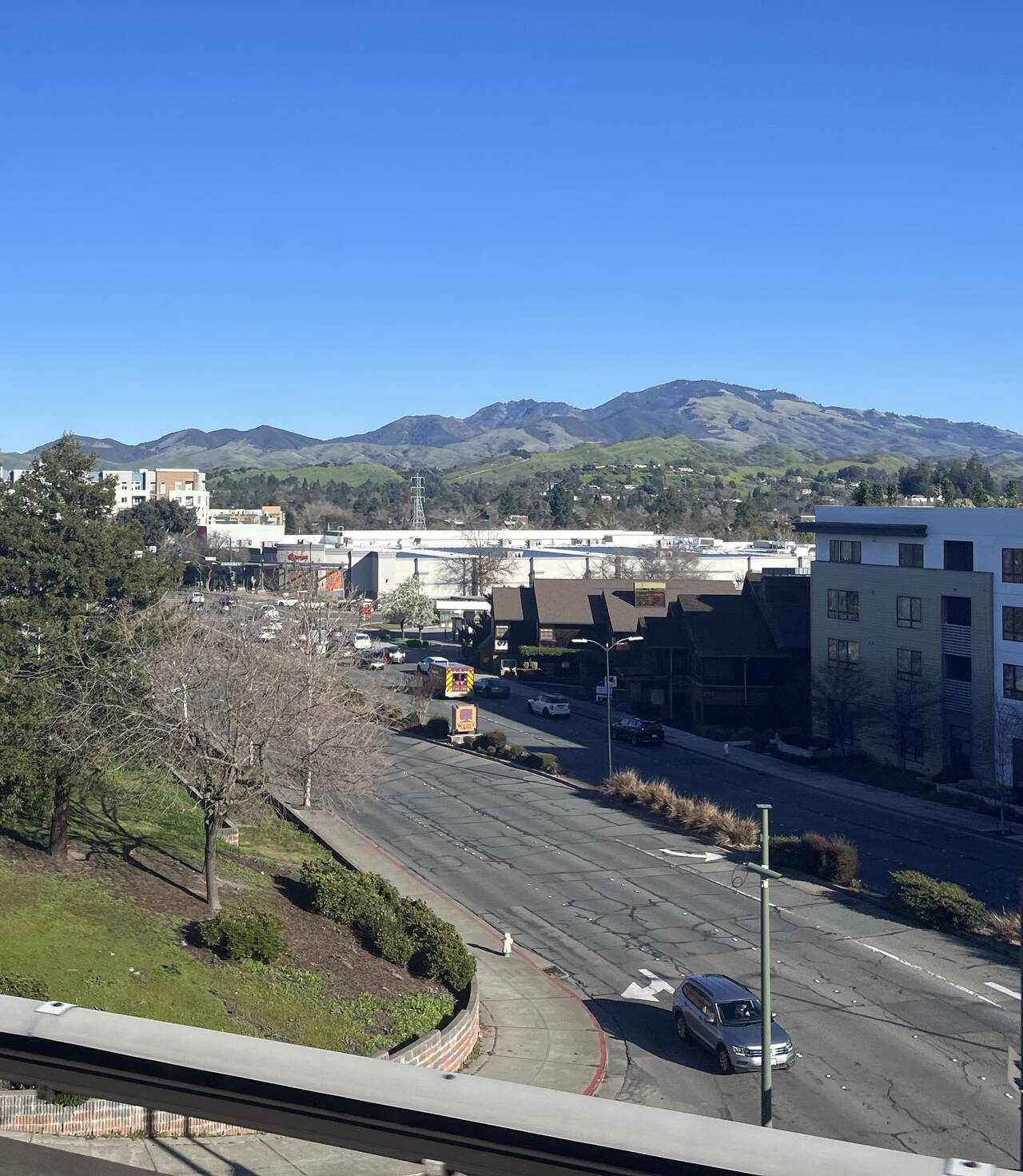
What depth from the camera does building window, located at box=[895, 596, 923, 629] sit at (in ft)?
177

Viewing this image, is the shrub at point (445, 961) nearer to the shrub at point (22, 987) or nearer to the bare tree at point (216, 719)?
the bare tree at point (216, 719)

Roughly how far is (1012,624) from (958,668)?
12.0 feet

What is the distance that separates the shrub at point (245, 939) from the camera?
73.4 ft

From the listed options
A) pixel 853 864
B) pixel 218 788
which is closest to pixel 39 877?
pixel 218 788

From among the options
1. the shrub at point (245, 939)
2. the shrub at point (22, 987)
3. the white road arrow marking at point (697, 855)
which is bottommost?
the white road arrow marking at point (697, 855)

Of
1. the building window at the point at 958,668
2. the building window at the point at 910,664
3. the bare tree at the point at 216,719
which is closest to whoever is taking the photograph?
the bare tree at the point at 216,719

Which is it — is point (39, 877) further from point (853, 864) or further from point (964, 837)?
point (964, 837)

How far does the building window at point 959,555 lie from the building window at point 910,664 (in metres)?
4.27

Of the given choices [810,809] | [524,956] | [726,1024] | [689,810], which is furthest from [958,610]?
[726,1024]

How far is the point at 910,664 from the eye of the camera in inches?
2133

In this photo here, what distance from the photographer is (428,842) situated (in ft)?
127

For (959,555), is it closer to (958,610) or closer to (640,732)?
(958,610)

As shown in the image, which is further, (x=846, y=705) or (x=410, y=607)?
(x=410, y=607)

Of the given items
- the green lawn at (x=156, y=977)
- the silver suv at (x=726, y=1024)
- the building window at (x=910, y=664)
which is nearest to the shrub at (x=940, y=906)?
the silver suv at (x=726, y=1024)
